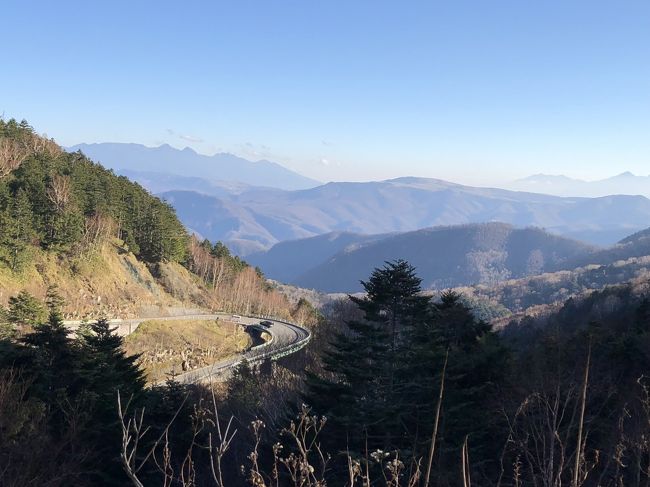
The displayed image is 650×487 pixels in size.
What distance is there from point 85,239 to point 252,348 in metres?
Answer: 15.9

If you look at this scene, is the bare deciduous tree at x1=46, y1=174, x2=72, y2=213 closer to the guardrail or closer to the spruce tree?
the guardrail

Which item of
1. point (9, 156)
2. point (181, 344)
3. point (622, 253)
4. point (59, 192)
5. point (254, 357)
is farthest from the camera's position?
point (622, 253)

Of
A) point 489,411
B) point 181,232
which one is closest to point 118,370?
point 489,411

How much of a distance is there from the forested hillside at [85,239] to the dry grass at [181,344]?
109 inches

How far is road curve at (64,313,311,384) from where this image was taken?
3019cm

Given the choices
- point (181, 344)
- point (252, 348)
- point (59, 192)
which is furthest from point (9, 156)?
point (252, 348)

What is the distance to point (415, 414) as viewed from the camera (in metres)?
12.5

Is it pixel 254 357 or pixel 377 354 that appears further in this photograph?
pixel 254 357

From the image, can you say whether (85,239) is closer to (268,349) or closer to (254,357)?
(254,357)

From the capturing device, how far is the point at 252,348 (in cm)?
3803

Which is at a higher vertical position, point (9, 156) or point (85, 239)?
point (9, 156)

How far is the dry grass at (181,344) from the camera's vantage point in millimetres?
33000

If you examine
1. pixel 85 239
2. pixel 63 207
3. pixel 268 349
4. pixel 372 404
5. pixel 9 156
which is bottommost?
pixel 268 349

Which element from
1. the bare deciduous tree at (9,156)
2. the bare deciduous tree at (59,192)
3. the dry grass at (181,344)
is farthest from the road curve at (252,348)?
the bare deciduous tree at (9,156)
